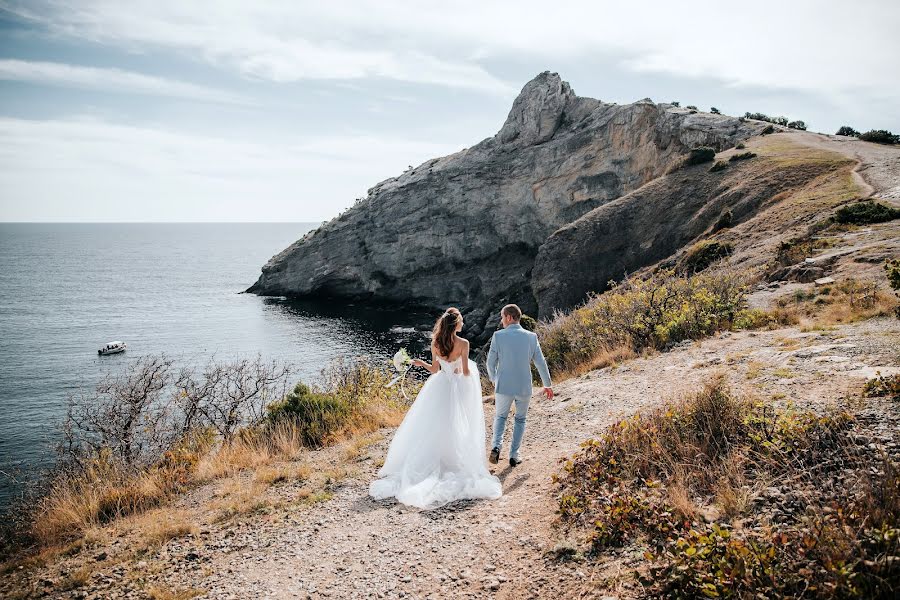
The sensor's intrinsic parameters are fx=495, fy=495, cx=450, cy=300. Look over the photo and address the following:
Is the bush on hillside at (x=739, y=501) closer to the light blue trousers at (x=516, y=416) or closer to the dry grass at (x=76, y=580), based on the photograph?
the light blue trousers at (x=516, y=416)

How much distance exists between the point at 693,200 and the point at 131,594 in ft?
149

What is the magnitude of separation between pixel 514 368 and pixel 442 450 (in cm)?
174

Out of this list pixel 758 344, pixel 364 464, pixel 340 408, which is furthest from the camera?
pixel 340 408

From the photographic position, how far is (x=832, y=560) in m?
3.58

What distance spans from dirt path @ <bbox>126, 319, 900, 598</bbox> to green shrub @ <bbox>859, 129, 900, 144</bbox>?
47.7 meters

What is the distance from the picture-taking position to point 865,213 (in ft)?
72.6

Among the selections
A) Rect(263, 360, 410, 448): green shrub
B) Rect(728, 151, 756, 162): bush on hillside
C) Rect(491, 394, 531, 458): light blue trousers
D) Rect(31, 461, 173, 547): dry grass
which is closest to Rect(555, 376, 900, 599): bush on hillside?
Rect(491, 394, 531, 458): light blue trousers

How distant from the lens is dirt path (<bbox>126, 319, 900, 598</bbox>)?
17.4 feet

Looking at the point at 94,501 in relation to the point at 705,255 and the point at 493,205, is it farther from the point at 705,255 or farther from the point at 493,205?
the point at 493,205

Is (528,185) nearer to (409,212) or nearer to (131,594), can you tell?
(409,212)

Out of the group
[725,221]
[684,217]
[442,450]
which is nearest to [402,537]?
[442,450]

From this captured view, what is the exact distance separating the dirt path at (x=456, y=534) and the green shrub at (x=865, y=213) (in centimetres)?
1528

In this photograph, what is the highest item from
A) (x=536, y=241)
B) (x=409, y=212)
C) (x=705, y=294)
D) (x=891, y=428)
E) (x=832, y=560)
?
(x=409, y=212)

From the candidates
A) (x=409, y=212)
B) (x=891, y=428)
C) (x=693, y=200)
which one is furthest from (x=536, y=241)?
(x=891, y=428)
